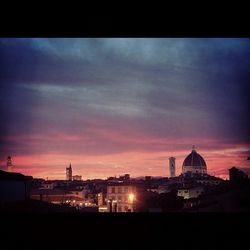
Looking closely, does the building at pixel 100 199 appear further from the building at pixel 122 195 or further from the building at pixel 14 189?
the building at pixel 14 189

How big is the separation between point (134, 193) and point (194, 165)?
3957cm

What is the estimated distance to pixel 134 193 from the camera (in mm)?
37688

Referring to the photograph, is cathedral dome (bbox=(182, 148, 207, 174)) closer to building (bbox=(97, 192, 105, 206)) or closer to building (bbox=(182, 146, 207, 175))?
building (bbox=(182, 146, 207, 175))

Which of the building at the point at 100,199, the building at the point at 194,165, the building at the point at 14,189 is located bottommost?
the building at the point at 100,199

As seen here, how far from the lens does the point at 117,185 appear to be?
135 feet

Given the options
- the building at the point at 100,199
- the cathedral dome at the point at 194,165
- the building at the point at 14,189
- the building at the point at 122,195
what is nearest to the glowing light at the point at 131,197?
the building at the point at 122,195

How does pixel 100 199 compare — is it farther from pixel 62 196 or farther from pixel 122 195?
pixel 62 196

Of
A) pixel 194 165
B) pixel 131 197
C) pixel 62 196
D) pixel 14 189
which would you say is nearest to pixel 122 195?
pixel 131 197

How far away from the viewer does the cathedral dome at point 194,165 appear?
243ft
